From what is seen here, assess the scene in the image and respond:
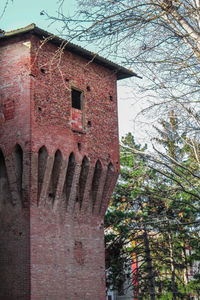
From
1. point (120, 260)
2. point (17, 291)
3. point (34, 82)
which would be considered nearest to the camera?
point (17, 291)

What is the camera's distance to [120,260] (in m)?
23.1

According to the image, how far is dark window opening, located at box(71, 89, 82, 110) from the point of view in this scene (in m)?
18.7

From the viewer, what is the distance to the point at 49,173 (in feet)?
54.5

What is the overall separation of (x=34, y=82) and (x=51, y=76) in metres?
0.95

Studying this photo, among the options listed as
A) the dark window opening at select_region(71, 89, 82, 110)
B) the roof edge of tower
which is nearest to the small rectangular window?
the dark window opening at select_region(71, 89, 82, 110)

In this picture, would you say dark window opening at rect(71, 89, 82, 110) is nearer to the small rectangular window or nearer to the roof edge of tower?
the small rectangular window

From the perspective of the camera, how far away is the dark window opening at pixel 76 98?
18.7m

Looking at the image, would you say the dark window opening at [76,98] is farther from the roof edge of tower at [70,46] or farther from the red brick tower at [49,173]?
the roof edge of tower at [70,46]

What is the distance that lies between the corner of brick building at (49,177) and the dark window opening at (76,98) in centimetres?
9

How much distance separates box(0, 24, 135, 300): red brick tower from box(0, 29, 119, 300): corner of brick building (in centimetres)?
3

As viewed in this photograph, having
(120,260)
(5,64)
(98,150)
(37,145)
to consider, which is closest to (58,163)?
(37,145)

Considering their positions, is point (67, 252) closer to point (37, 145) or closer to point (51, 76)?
point (37, 145)

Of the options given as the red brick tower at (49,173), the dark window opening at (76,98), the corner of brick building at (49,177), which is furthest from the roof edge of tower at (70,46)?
the dark window opening at (76,98)

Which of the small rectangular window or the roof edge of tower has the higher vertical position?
the roof edge of tower
